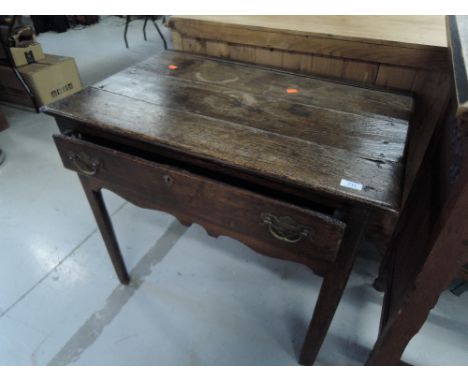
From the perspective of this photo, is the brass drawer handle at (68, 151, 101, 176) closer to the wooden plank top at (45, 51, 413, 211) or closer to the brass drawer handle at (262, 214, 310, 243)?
the wooden plank top at (45, 51, 413, 211)

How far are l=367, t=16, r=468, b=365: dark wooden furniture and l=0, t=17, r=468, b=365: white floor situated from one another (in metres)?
0.28

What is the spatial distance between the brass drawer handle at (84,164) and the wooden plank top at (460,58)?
0.67 meters

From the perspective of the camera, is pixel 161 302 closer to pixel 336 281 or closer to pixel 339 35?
pixel 336 281

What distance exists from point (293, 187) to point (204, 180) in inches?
6.6

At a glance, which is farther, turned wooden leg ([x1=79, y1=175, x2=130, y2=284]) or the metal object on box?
the metal object on box

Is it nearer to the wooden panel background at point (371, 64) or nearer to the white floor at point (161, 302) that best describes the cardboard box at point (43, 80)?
the white floor at point (161, 302)

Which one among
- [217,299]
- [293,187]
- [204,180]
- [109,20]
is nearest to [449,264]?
[293,187]

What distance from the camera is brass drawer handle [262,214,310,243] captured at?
58 centimetres

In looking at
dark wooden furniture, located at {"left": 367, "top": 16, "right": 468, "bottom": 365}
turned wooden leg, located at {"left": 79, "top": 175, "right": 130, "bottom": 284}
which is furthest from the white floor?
dark wooden furniture, located at {"left": 367, "top": 16, "right": 468, "bottom": 365}

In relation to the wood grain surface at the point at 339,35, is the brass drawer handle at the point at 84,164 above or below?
below

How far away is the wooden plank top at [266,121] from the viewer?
566mm

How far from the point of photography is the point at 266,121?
710 mm

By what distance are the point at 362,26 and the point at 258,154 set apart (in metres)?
0.64

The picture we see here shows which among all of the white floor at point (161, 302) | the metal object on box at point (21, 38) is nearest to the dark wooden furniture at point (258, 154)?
the white floor at point (161, 302)
